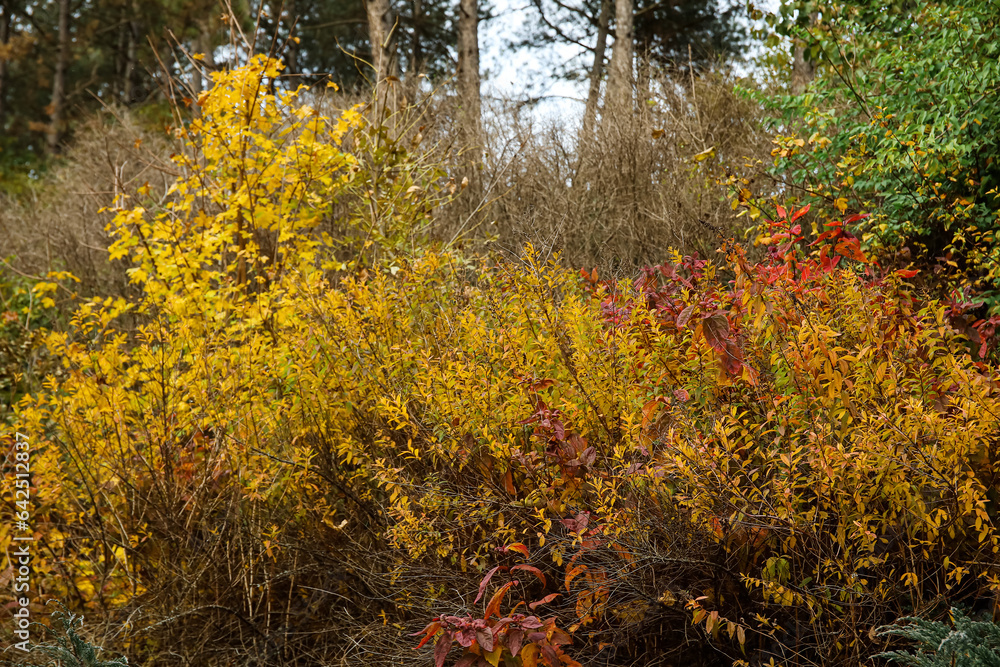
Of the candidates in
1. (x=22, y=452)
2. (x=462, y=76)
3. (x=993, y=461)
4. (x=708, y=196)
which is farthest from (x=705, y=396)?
(x=462, y=76)

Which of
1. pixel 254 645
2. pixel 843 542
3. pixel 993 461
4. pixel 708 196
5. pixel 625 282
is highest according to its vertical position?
pixel 708 196

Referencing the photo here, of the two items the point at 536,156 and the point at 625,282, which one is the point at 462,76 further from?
the point at 625,282

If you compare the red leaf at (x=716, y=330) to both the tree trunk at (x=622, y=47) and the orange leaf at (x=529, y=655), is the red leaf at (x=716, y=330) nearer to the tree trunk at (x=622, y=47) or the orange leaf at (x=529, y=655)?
the orange leaf at (x=529, y=655)

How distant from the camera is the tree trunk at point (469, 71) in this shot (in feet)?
23.5

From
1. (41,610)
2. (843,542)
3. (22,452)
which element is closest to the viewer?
(843,542)

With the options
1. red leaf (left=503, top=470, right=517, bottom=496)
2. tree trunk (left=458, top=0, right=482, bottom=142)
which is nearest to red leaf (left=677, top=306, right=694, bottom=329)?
red leaf (left=503, top=470, right=517, bottom=496)

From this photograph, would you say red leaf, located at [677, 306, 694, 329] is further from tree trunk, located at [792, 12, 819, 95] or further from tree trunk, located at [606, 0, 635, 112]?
tree trunk, located at [606, 0, 635, 112]

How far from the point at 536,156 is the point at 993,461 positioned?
4474 mm

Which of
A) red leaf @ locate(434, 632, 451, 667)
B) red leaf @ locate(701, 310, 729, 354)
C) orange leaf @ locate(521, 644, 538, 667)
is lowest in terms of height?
orange leaf @ locate(521, 644, 538, 667)

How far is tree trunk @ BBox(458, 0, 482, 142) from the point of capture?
7168 millimetres

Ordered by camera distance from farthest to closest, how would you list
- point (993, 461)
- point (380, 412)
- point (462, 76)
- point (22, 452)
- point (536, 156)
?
point (462, 76), point (536, 156), point (22, 452), point (380, 412), point (993, 461)

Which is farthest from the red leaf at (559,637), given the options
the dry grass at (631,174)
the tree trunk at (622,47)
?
the tree trunk at (622,47)

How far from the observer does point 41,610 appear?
9.69 feet

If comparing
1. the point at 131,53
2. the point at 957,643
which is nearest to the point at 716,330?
the point at 957,643
